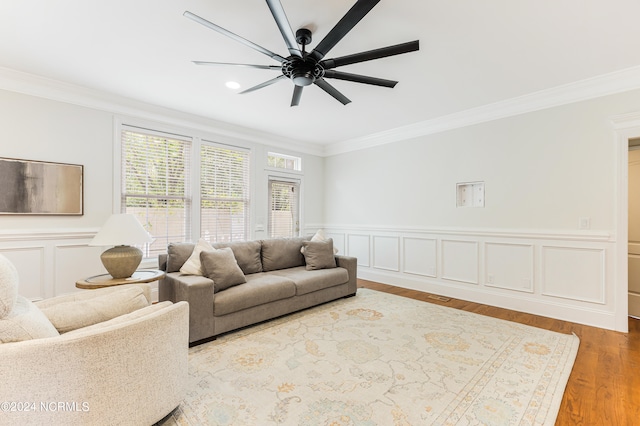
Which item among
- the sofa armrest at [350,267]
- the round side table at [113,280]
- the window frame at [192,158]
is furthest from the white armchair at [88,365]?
the sofa armrest at [350,267]

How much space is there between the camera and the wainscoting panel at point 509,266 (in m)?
3.63

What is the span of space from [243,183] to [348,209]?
212 centimetres

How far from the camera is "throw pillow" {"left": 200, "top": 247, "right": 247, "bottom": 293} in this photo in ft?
9.51

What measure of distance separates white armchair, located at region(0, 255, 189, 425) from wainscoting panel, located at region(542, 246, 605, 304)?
4008 mm

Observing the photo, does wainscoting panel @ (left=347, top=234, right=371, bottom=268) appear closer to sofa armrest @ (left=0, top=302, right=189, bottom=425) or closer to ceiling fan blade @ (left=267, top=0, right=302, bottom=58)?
ceiling fan blade @ (left=267, top=0, right=302, bottom=58)

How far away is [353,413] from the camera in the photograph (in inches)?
68.7

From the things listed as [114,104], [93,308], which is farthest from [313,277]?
[114,104]

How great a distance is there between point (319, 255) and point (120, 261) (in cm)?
228

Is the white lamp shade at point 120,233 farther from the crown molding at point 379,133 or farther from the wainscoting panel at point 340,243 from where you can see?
the wainscoting panel at point 340,243

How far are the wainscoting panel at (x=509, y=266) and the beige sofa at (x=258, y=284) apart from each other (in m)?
1.86

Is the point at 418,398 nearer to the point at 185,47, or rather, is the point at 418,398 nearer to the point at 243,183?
the point at 185,47

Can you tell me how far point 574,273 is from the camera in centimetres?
331

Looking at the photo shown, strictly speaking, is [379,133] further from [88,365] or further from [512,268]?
[88,365]

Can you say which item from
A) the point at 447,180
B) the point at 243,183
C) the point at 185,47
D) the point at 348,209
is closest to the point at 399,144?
the point at 447,180
